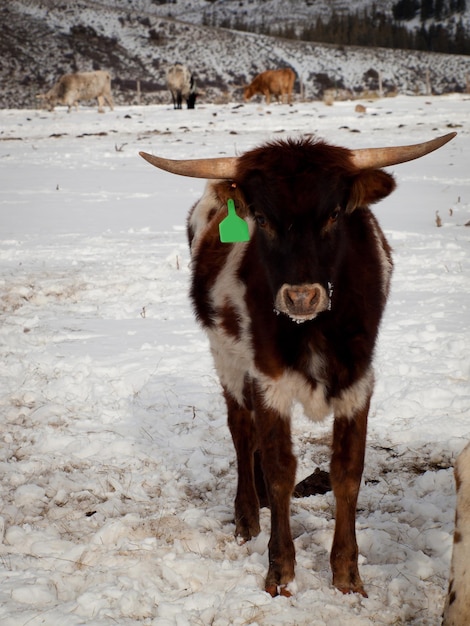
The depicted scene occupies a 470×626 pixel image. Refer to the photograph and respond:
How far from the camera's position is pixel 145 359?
6.34 meters

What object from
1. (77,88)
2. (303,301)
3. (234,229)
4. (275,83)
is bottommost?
(303,301)

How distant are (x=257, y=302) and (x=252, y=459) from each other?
125cm

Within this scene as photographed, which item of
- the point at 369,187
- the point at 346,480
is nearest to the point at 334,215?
the point at 369,187

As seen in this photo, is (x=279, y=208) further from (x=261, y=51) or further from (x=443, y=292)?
(x=261, y=51)

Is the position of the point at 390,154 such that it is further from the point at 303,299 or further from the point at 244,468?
the point at 244,468

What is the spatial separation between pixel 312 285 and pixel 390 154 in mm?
850

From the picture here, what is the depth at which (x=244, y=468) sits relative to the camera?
4305mm

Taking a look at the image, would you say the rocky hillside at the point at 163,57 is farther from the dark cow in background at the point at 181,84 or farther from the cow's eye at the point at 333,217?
the cow's eye at the point at 333,217

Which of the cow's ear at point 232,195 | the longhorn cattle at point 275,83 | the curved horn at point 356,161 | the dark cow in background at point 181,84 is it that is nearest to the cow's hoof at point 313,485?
the cow's ear at point 232,195

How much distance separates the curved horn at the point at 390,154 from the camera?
349cm

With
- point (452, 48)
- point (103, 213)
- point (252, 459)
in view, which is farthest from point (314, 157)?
point (452, 48)

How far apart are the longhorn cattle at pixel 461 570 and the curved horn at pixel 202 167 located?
1813 millimetres

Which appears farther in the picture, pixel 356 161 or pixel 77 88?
pixel 77 88

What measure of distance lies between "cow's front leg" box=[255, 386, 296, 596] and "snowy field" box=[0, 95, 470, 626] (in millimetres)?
165
